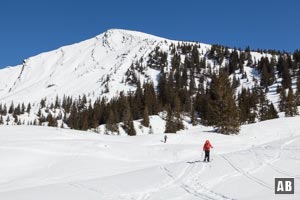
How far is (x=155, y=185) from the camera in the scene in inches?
837

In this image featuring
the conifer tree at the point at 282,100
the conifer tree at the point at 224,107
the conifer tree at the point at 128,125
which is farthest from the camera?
the conifer tree at the point at 282,100

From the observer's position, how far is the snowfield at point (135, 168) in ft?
63.0

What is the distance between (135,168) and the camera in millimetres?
33188

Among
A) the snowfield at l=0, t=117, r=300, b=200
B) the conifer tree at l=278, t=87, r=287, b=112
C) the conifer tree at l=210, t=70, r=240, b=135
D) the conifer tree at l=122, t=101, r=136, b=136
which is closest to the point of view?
the snowfield at l=0, t=117, r=300, b=200

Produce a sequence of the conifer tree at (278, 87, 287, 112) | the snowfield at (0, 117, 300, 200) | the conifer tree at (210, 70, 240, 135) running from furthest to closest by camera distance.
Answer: the conifer tree at (278, 87, 287, 112)
the conifer tree at (210, 70, 240, 135)
the snowfield at (0, 117, 300, 200)

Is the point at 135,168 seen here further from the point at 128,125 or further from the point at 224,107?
the point at 128,125

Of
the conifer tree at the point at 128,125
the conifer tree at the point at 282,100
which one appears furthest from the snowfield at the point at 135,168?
the conifer tree at the point at 282,100

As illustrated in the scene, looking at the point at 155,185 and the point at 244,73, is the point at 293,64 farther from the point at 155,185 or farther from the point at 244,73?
the point at 155,185

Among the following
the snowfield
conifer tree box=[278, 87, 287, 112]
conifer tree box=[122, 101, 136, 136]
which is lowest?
the snowfield

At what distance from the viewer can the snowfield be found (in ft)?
63.0

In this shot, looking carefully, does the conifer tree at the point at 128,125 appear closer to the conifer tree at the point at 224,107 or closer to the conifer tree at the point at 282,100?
the conifer tree at the point at 224,107

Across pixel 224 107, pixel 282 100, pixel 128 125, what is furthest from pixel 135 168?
pixel 282 100

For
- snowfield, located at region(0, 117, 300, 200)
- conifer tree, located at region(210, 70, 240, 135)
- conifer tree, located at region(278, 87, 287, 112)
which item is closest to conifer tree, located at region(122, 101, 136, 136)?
conifer tree, located at region(210, 70, 240, 135)

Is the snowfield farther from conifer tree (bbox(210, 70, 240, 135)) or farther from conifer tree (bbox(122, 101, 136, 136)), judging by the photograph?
conifer tree (bbox(122, 101, 136, 136))
